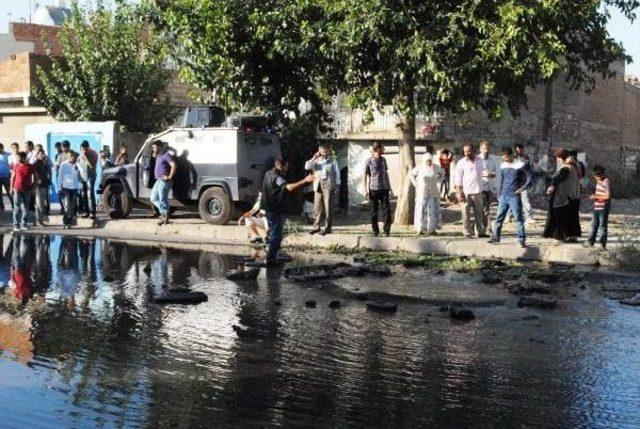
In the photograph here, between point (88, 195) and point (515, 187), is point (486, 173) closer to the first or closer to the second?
point (515, 187)

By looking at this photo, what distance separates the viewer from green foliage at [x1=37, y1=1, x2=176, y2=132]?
981 inches

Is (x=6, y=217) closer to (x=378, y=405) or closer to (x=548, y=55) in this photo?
(x=548, y=55)

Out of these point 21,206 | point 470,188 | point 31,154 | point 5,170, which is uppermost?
point 31,154

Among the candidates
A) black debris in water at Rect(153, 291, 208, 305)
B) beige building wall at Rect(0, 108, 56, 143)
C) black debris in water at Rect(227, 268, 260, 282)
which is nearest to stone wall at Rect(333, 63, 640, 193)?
black debris in water at Rect(227, 268, 260, 282)

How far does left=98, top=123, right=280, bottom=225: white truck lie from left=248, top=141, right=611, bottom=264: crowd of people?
2.54 feet

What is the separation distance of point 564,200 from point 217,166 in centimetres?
740

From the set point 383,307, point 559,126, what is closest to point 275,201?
point 383,307

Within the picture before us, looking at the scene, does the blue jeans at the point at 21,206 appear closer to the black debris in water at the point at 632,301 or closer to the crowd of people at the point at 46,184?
the crowd of people at the point at 46,184

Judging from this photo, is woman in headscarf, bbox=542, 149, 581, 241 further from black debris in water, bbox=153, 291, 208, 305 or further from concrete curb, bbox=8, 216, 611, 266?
black debris in water, bbox=153, 291, 208, 305

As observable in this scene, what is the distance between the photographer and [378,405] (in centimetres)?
535

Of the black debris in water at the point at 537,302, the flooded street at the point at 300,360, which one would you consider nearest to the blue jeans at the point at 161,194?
the flooded street at the point at 300,360

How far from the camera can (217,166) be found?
1738 cm

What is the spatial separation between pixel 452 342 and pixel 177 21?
12.1m

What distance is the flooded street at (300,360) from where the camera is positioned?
516cm
